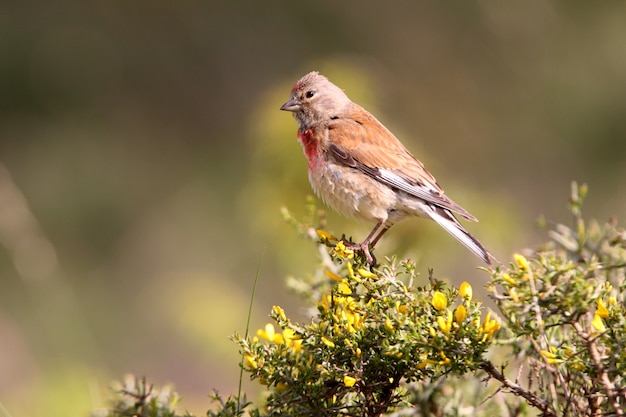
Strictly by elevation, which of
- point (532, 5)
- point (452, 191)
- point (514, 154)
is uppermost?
point (532, 5)

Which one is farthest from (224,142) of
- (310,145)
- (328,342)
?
(328,342)

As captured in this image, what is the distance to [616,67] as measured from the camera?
8.73 meters

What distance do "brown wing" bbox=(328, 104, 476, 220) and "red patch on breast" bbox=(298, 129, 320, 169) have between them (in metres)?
0.08

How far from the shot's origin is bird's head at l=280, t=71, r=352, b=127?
14.1ft

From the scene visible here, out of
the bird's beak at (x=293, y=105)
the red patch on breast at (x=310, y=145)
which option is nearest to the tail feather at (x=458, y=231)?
the red patch on breast at (x=310, y=145)

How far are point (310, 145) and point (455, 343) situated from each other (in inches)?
82.0

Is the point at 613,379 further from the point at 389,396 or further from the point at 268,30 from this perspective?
the point at 268,30

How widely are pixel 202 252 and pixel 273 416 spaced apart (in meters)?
5.89

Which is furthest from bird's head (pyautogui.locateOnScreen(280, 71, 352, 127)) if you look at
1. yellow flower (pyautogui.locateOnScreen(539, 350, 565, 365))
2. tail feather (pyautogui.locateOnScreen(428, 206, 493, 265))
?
yellow flower (pyautogui.locateOnScreen(539, 350, 565, 365))

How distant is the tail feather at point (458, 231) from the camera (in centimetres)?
341

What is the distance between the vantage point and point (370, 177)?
155 inches

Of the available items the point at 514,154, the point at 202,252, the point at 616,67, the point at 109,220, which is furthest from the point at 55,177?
the point at 616,67

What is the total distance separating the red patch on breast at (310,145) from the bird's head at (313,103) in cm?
7

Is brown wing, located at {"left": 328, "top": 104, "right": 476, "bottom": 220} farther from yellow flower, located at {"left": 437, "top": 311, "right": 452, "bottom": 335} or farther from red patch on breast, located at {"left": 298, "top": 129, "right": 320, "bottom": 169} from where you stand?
yellow flower, located at {"left": 437, "top": 311, "right": 452, "bottom": 335}
